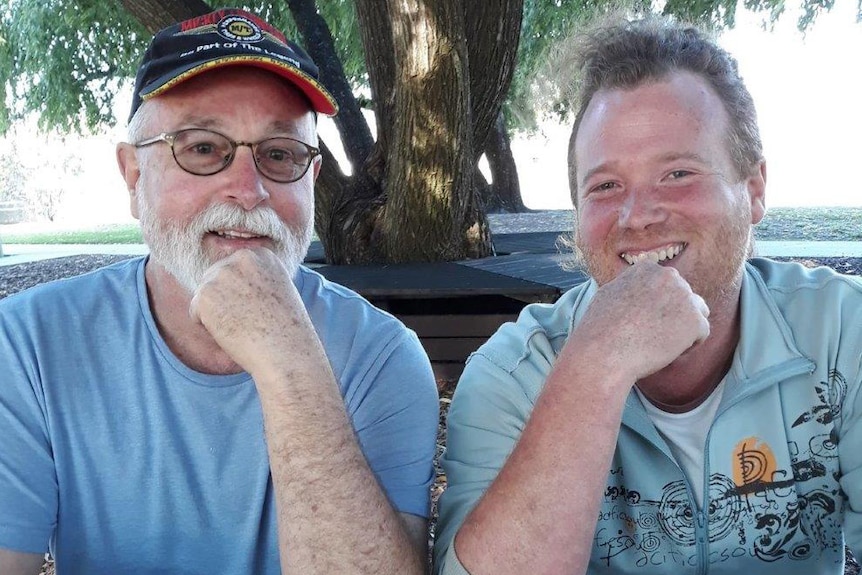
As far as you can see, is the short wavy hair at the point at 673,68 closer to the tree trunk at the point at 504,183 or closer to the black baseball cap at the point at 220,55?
the black baseball cap at the point at 220,55

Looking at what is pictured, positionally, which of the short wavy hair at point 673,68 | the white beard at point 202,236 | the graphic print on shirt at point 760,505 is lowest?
the graphic print on shirt at point 760,505

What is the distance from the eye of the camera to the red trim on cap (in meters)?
1.88

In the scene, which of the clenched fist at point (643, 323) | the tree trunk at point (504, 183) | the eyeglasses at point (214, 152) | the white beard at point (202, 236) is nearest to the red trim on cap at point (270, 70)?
the eyeglasses at point (214, 152)

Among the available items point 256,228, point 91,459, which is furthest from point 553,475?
point 91,459

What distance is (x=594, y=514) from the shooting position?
57.6 inches

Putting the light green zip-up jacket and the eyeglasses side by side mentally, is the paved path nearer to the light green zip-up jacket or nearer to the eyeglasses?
the eyeglasses

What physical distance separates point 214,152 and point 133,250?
13.3m

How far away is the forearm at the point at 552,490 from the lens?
1.44m

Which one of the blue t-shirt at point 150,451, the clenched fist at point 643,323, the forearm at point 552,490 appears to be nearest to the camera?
the forearm at point 552,490

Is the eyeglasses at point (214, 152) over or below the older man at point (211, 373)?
over

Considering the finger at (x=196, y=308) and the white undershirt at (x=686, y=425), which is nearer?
the finger at (x=196, y=308)

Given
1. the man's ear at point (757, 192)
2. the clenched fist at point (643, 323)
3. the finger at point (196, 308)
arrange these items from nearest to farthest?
the clenched fist at point (643, 323), the finger at point (196, 308), the man's ear at point (757, 192)

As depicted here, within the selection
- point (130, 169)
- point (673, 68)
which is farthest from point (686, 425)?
point (130, 169)

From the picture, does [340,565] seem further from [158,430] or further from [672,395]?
[672,395]
